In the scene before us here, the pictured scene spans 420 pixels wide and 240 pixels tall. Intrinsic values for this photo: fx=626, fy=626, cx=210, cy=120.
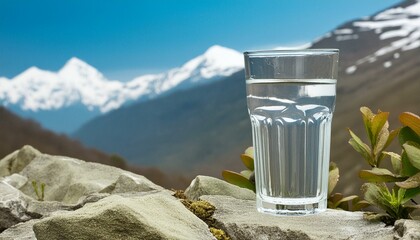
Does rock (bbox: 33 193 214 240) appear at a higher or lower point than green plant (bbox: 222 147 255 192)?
higher

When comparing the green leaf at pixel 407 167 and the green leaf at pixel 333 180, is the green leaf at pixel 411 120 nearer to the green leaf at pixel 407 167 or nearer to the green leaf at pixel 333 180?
the green leaf at pixel 407 167

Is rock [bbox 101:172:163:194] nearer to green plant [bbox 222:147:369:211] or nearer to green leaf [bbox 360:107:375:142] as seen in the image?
green plant [bbox 222:147:369:211]

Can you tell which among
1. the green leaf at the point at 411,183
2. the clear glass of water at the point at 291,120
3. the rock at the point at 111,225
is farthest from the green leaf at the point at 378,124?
the rock at the point at 111,225

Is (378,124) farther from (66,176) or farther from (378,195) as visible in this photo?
(66,176)

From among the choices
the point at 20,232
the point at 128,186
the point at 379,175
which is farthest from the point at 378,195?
the point at 20,232

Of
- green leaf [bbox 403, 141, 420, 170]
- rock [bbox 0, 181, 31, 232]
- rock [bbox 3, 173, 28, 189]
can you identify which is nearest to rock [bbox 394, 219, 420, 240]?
green leaf [bbox 403, 141, 420, 170]

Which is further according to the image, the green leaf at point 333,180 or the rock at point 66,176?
the rock at point 66,176
